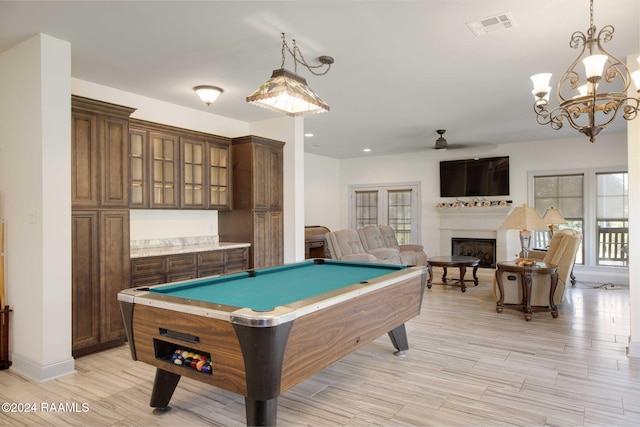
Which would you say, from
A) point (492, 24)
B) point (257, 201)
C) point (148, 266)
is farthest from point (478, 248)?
point (148, 266)

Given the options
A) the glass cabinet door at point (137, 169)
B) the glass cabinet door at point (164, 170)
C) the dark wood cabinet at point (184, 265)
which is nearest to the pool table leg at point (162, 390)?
the dark wood cabinet at point (184, 265)

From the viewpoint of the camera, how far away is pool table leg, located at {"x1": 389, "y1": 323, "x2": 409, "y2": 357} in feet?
11.3

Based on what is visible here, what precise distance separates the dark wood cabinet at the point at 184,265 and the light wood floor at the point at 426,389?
29.0 inches

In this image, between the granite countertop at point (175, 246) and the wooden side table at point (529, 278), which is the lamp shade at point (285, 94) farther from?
the wooden side table at point (529, 278)

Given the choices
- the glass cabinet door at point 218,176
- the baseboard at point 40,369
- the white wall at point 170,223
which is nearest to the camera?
the baseboard at point 40,369

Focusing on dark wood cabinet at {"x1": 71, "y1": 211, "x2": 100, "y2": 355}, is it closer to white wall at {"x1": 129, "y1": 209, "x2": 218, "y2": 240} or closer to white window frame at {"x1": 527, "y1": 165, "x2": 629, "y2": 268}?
white wall at {"x1": 129, "y1": 209, "x2": 218, "y2": 240}

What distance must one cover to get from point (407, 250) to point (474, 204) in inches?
70.0

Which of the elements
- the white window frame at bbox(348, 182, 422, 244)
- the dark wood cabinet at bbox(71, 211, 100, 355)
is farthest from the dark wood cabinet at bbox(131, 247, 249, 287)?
the white window frame at bbox(348, 182, 422, 244)

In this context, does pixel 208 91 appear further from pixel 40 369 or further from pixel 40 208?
pixel 40 369

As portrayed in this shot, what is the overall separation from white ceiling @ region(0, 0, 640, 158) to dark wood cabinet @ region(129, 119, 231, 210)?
0.46 metres

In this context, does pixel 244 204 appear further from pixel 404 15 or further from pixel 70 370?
pixel 404 15

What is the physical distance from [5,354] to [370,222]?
7542 millimetres

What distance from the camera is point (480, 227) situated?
8.25 metres

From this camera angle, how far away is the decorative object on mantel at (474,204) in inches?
312
